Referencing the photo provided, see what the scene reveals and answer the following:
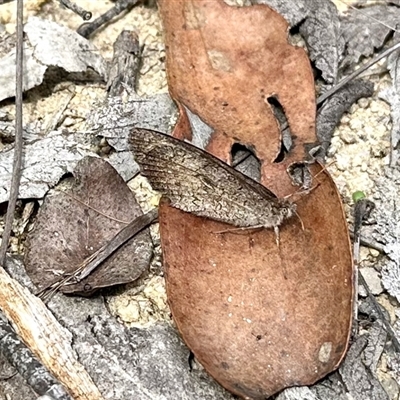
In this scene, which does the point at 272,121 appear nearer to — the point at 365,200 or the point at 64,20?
the point at 365,200

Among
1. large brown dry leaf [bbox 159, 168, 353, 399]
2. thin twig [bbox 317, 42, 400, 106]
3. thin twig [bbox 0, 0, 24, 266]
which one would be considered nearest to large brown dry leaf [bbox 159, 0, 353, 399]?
large brown dry leaf [bbox 159, 168, 353, 399]

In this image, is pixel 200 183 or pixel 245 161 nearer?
pixel 200 183

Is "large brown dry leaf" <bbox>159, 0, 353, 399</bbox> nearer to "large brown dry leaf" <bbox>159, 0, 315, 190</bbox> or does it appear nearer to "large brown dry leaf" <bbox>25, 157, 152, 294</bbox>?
"large brown dry leaf" <bbox>159, 0, 315, 190</bbox>

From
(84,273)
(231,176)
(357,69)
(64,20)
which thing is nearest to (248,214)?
(231,176)

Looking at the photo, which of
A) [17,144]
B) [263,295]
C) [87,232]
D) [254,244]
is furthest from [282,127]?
[17,144]

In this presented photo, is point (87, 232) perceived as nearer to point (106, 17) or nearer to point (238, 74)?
point (238, 74)
